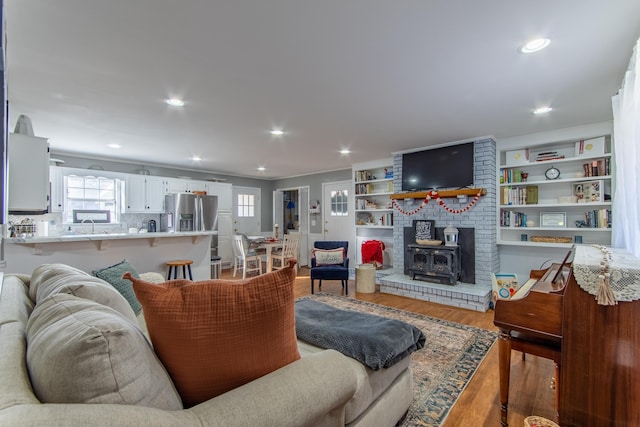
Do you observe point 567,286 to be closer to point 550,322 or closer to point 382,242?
point 550,322

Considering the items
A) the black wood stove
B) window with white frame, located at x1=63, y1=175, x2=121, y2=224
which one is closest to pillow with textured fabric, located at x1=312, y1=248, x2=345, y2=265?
the black wood stove

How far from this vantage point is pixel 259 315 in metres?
0.99

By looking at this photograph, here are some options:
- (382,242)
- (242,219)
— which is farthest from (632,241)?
(242,219)

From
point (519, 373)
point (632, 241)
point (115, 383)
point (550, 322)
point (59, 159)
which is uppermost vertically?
point (59, 159)

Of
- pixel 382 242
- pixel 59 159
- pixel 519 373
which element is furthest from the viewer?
pixel 382 242

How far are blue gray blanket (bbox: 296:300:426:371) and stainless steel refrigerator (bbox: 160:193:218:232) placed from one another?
462 centimetres

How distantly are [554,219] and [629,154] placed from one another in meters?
2.36

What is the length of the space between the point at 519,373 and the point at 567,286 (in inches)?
51.0

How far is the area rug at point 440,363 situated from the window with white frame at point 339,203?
3101 millimetres

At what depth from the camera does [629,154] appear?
6.29 feet

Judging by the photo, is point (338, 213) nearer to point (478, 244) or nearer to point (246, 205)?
point (246, 205)

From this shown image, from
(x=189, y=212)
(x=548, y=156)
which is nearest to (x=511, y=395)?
(x=548, y=156)

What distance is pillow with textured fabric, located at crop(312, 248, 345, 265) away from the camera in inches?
191

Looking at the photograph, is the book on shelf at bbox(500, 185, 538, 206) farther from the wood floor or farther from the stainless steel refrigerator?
the stainless steel refrigerator
